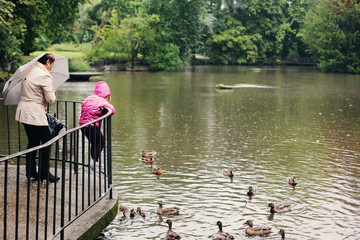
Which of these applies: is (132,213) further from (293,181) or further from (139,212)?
(293,181)

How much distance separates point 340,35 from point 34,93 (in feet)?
159

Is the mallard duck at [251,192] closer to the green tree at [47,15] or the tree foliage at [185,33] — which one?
the green tree at [47,15]

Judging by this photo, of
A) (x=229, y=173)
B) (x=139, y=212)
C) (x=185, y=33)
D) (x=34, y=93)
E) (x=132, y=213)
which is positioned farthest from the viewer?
(x=185, y=33)

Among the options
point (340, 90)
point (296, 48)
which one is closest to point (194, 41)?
point (296, 48)

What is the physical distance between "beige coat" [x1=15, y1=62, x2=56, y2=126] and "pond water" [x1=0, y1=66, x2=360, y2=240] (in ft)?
6.08

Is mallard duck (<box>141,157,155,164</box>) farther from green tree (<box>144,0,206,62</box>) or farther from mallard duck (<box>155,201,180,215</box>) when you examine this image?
green tree (<box>144,0,206,62</box>)

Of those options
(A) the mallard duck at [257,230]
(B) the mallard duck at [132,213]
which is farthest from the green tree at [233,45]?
(A) the mallard duck at [257,230]

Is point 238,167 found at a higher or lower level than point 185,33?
lower

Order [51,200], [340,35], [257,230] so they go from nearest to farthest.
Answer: [51,200] < [257,230] < [340,35]

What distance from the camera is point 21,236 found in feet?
15.6

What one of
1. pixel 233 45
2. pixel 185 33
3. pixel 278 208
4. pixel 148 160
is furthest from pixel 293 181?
pixel 233 45

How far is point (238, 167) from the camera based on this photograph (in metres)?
10.1

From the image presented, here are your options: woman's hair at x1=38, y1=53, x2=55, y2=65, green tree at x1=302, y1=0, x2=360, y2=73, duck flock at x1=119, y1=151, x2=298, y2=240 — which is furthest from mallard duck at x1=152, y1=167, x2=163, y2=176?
green tree at x1=302, y1=0, x2=360, y2=73

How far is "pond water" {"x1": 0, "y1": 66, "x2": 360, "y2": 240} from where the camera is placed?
7.01m
